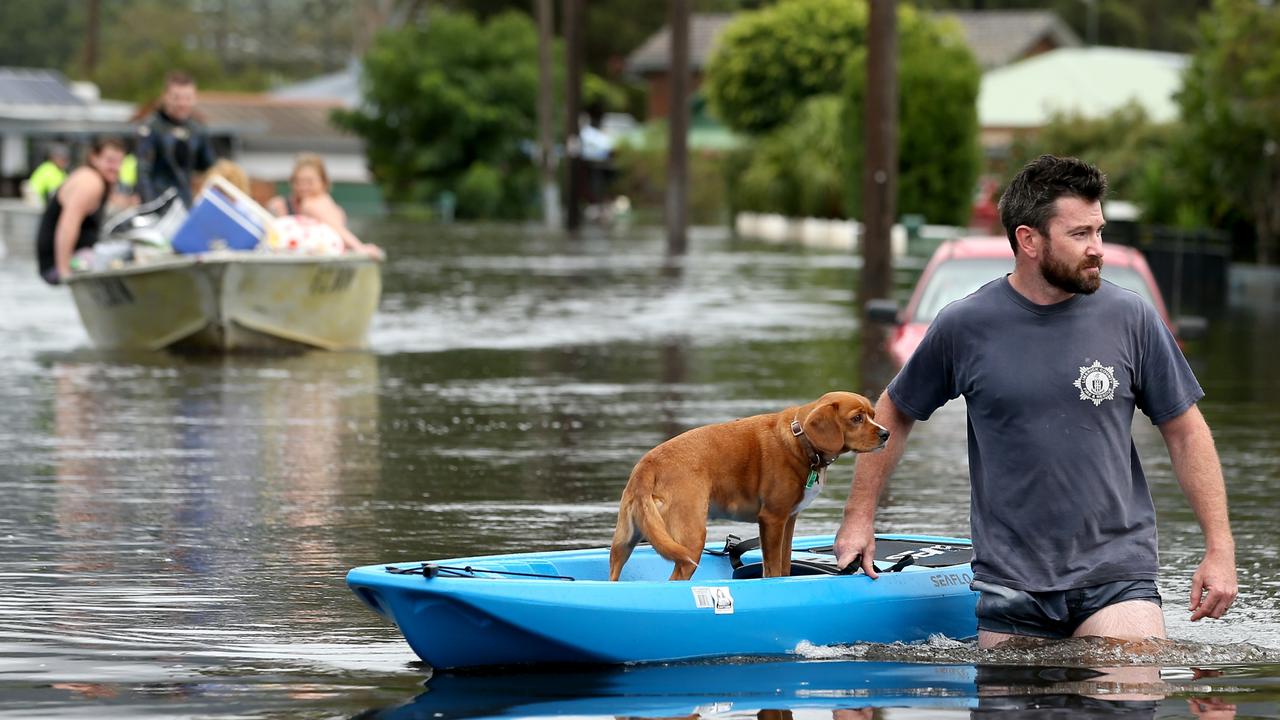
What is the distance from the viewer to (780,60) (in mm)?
59406

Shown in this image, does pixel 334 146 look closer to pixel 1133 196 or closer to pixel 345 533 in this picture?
pixel 1133 196

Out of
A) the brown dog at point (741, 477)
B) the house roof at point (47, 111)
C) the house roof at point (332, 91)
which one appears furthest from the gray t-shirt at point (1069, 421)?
the house roof at point (332, 91)

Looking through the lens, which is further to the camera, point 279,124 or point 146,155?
point 279,124

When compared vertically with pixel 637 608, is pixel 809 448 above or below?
above

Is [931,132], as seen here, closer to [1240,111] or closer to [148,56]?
[1240,111]

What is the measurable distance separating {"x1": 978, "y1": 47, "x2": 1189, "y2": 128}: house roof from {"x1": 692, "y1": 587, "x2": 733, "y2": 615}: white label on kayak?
146ft

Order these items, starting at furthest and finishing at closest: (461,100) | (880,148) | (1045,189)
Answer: (461,100), (880,148), (1045,189)

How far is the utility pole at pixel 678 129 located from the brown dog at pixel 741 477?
2994cm

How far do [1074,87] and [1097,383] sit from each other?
47927mm

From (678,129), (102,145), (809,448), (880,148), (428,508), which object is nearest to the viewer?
(809,448)

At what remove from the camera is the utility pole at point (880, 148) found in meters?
26.5

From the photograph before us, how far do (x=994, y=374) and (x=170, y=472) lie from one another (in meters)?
6.55

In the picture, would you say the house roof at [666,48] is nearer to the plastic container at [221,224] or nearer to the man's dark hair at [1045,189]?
the plastic container at [221,224]

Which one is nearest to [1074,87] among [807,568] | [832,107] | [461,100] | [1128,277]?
[832,107]
